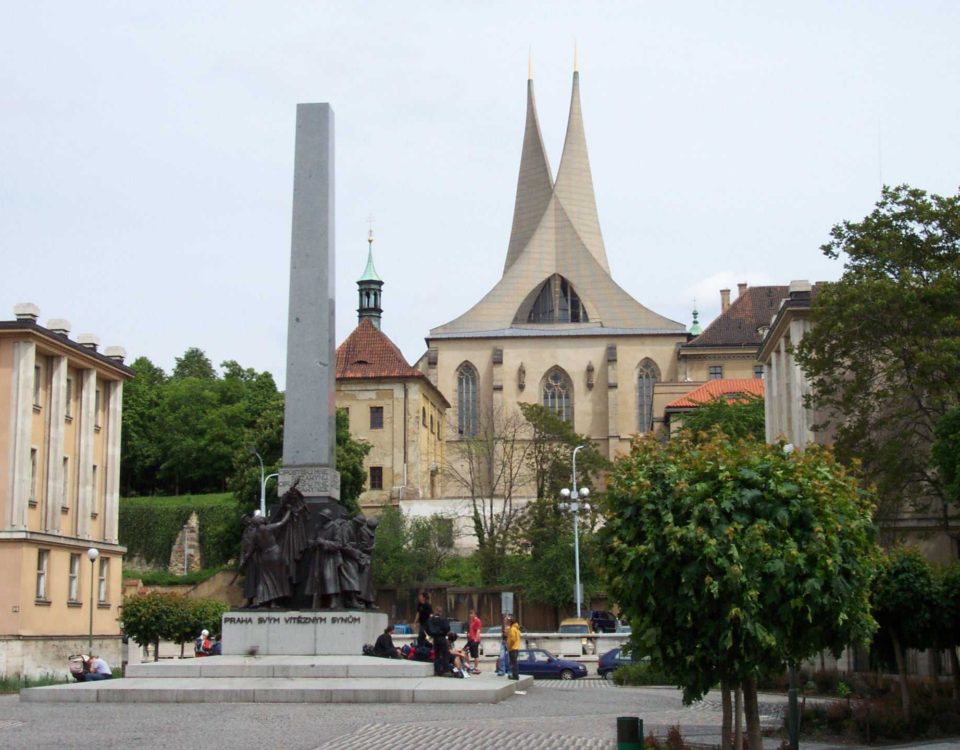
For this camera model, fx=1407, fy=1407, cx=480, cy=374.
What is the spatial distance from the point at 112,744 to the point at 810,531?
7.08m

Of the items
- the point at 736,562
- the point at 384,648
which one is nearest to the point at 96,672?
the point at 384,648

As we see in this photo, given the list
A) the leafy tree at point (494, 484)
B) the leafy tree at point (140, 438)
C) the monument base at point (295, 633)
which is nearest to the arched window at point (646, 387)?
the leafy tree at point (494, 484)

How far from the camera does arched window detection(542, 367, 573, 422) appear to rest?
90.6 metres

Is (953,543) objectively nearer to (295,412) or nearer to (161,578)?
(295,412)

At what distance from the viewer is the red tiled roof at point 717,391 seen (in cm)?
7100

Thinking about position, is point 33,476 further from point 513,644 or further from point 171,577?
point 171,577

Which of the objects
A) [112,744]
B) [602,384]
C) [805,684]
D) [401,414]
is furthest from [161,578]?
[112,744]

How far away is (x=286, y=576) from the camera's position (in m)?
21.9

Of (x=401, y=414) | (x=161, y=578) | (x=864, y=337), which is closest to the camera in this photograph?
(x=864, y=337)

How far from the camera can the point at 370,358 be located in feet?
258

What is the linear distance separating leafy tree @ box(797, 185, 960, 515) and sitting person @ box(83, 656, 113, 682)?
56.4 feet

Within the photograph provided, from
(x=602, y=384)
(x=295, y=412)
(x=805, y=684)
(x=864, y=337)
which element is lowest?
(x=805, y=684)

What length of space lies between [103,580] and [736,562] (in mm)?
32982

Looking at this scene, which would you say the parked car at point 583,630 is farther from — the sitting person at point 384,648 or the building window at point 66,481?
the sitting person at point 384,648
